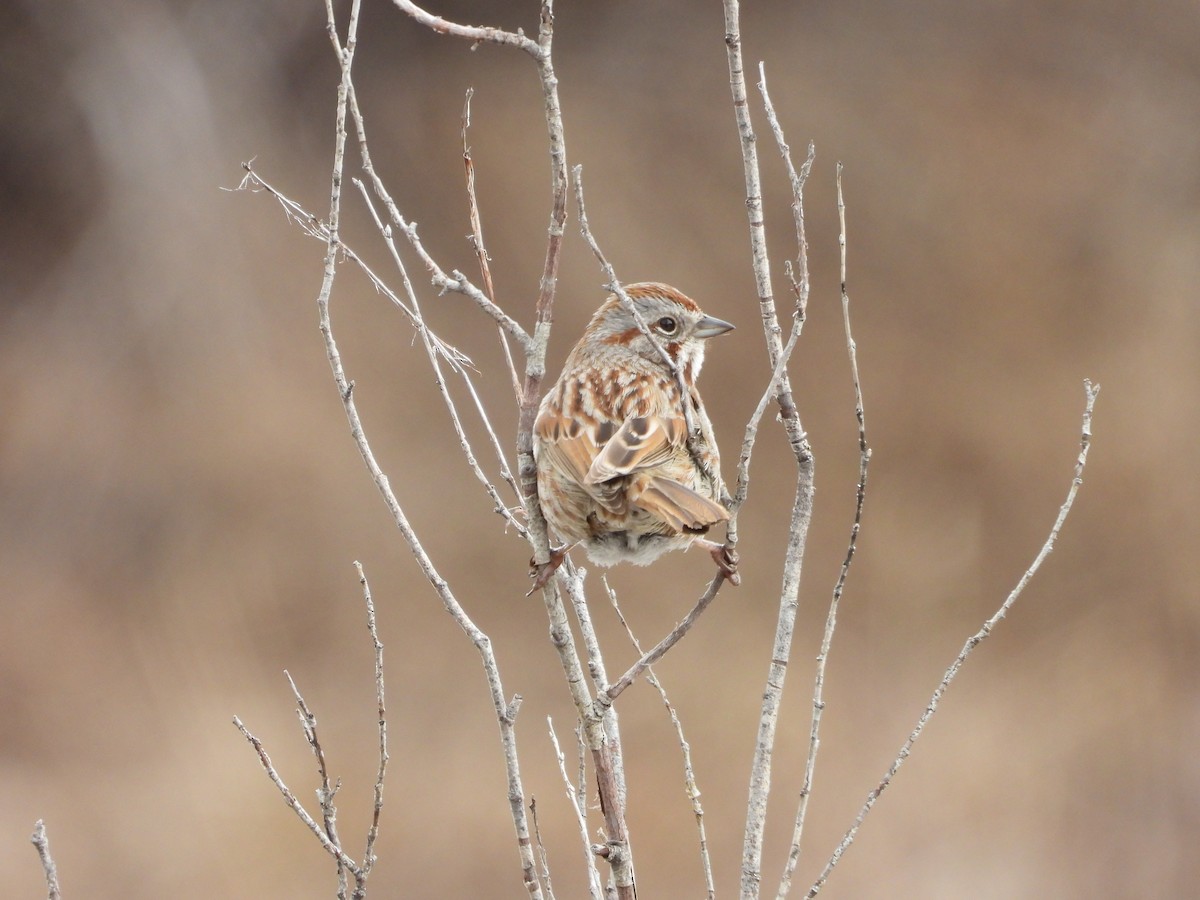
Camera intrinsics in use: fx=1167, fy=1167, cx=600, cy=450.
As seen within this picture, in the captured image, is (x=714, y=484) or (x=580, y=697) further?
(x=714, y=484)

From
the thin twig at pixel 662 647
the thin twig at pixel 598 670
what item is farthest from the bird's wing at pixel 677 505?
the thin twig at pixel 598 670

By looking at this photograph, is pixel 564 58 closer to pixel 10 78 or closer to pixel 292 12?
pixel 292 12

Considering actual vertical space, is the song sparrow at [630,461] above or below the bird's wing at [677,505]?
above

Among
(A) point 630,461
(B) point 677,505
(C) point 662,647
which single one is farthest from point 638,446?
(C) point 662,647

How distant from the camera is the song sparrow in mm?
1979

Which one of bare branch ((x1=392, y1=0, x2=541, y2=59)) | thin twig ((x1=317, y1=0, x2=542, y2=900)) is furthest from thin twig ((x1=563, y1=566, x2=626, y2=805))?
bare branch ((x1=392, y1=0, x2=541, y2=59))

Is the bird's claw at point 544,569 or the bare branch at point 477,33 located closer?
the bare branch at point 477,33

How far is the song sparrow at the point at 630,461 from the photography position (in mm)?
1979

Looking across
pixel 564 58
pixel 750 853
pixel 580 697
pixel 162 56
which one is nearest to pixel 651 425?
pixel 580 697

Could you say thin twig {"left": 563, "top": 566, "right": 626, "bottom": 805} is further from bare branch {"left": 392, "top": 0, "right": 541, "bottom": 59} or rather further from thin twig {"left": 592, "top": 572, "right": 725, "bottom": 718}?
bare branch {"left": 392, "top": 0, "right": 541, "bottom": 59}

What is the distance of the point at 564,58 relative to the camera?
600 cm

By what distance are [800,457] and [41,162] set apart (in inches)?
213

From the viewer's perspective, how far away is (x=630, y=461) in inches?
80.0

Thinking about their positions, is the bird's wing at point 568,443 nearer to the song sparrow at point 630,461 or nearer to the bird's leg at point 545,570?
the song sparrow at point 630,461
